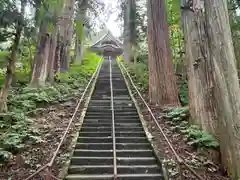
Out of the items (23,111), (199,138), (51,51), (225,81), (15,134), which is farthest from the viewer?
(51,51)

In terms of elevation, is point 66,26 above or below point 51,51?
above

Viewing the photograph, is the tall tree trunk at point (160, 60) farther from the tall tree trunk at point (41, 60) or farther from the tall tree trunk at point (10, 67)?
the tall tree trunk at point (10, 67)

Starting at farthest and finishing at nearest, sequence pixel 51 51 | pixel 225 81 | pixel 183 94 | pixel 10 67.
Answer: pixel 51 51 → pixel 183 94 → pixel 10 67 → pixel 225 81

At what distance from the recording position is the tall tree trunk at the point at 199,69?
652 centimetres

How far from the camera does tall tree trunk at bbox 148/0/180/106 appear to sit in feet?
32.1

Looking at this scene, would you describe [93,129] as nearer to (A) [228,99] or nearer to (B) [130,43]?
(A) [228,99]

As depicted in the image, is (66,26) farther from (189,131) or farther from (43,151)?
(189,131)

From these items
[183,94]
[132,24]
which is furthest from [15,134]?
[132,24]

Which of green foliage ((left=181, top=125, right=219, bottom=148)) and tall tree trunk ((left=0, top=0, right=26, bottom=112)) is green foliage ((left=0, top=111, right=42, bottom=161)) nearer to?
tall tree trunk ((left=0, top=0, right=26, bottom=112))

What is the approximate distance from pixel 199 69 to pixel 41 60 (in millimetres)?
6795

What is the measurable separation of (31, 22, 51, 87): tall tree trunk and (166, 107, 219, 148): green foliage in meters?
5.40

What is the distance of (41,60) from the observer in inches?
459

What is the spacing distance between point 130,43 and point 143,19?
6.64 feet

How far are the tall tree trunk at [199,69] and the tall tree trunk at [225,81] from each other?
1.02 meters
